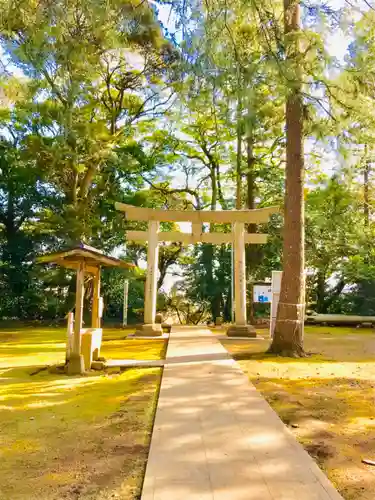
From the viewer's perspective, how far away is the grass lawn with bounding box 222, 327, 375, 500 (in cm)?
245

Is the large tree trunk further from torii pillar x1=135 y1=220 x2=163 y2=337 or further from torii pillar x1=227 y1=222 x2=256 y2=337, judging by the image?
torii pillar x1=135 y1=220 x2=163 y2=337

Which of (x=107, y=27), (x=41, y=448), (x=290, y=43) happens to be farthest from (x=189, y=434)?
(x=290, y=43)

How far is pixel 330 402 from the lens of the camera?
12.8ft

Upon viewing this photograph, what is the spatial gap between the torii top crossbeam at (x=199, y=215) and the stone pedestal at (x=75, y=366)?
4.60 meters

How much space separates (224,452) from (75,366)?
123 inches

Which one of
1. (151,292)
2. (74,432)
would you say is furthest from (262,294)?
(74,432)

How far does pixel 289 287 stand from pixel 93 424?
12.7 ft

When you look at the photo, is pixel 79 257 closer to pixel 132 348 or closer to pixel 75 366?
pixel 75 366

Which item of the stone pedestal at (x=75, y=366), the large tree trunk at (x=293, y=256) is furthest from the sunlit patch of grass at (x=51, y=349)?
the large tree trunk at (x=293, y=256)

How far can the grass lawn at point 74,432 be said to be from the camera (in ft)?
7.29

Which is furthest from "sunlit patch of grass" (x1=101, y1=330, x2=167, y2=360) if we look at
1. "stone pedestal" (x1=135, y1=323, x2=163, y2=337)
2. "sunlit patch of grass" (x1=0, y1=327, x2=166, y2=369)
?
"stone pedestal" (x1=135, y1=323, x2=163, y2=337)

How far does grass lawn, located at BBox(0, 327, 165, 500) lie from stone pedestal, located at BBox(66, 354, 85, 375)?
0.14 m

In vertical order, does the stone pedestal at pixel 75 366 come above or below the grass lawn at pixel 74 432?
above

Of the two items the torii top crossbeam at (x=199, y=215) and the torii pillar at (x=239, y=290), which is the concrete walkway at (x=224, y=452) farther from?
the torii top crossbeam at (x=199, y=215)
